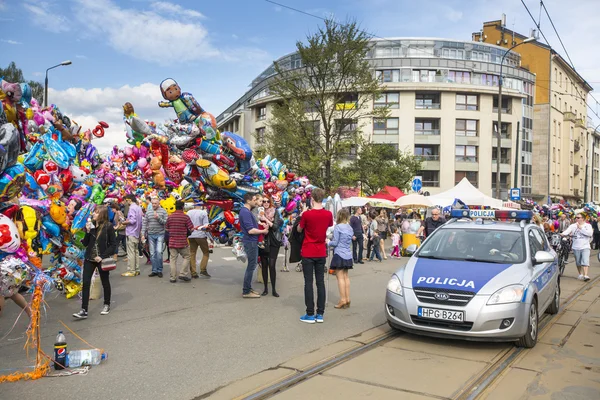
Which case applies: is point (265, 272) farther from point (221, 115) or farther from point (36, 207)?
point (221, 115)

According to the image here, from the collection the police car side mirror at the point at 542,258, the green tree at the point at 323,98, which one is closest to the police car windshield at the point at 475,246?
the police car side mirror at the point at 542,258

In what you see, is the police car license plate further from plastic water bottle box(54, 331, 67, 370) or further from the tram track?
plastic water bottle box(54, 331, 67, 370)

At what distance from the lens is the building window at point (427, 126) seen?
173 feet

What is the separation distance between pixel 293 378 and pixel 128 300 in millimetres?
5331

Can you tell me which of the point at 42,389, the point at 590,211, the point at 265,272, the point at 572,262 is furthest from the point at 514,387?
the point at 590,211

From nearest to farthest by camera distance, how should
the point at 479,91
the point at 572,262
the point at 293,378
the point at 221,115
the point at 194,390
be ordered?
the point at 194,390, the point at 293,378, the point at 572,262, the point at 479,91, the point at 221,115

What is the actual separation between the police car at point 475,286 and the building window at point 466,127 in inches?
1862

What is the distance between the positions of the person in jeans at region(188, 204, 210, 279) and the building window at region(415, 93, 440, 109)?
4312 cm

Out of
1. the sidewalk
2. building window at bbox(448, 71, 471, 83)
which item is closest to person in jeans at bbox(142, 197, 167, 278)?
the sidewalk

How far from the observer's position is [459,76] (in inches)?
2085

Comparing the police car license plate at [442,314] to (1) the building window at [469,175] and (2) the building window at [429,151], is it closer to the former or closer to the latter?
(2) the building window at [429,151]

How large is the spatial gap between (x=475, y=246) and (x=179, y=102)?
19.0 ft

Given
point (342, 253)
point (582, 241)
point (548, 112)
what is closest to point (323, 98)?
point (582, 241)

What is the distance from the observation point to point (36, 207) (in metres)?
8.46
